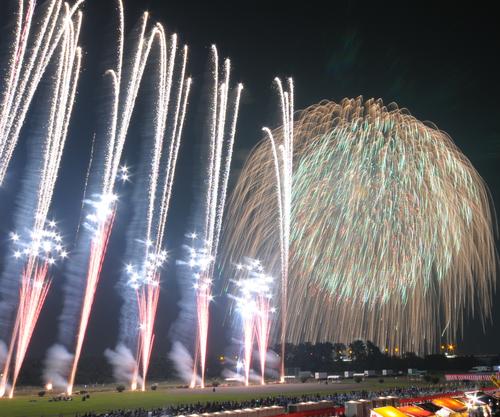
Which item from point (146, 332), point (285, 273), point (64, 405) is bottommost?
point (64, 405)

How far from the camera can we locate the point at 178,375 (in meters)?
80.6

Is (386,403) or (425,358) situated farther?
(425,358)

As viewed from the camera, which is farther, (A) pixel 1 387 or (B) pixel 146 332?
(A) pixel 1 387

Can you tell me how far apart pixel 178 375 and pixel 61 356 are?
19.4 m

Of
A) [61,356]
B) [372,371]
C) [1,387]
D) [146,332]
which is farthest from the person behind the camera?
[372,371]

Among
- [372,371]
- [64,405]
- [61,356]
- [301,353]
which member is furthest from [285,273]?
[301,353]

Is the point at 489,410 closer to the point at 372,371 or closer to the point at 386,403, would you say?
the point at 386,403

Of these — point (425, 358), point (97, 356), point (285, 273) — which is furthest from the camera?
point (425, 358)

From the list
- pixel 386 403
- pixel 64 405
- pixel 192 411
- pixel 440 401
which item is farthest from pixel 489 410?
pixel 64 405

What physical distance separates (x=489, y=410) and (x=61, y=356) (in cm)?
5667

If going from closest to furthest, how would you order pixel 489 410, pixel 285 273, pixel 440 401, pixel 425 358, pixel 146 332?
1. pixel 489 410
2. pixel 440 401
3. pixel 285 273
4. pixel 146 332
5. pixel 425 358

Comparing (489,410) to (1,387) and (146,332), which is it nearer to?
(146,332)

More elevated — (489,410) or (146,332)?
(146,332)

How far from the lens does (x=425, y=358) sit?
341ft
